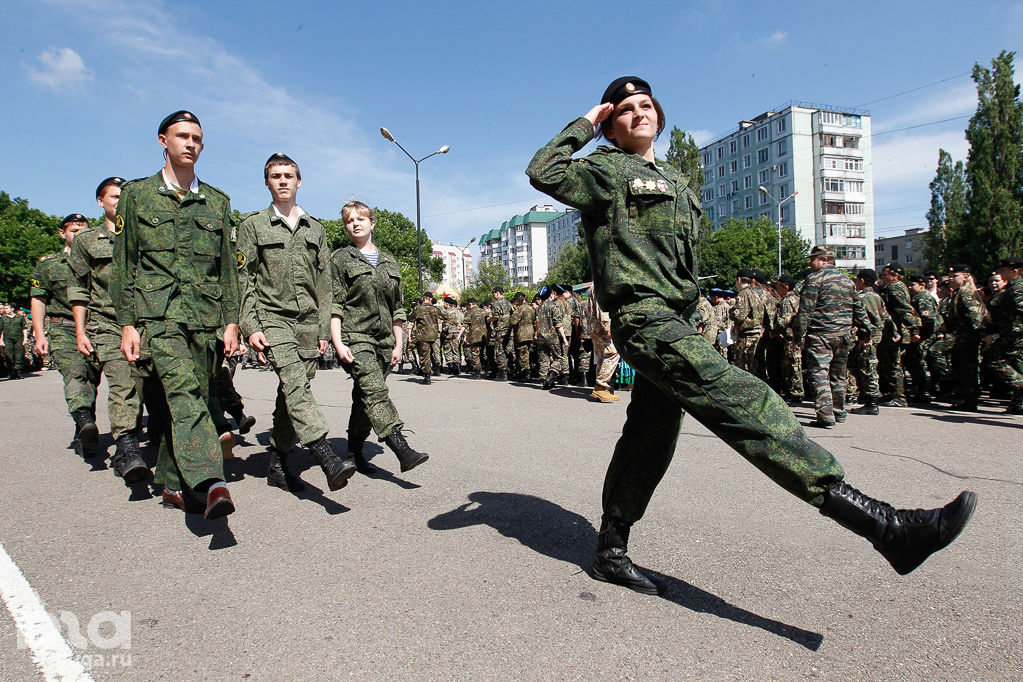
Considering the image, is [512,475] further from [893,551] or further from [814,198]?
[814,198]

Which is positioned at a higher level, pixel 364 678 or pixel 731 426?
pixel 731 426

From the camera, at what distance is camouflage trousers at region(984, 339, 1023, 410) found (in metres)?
7.98

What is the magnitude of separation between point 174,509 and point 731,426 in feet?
11.8

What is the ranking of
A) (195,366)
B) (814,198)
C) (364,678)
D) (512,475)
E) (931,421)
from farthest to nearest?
1. (814,198)
2. (931,421)
3. (512,475)
4. (195,366)
5. (364,678)

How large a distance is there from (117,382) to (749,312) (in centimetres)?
914

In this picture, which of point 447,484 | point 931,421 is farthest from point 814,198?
point 447,484

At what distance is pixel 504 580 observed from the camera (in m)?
3.01

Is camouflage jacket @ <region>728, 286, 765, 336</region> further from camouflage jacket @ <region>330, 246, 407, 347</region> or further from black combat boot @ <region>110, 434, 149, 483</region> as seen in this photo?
black combat boot @ <region>110, 434, 149, 483</region>

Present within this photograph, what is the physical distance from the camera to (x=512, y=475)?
5.08 metres

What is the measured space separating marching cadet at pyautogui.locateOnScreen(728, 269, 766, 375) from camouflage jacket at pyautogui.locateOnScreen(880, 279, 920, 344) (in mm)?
1930

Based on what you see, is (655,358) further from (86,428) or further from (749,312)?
(749,312)

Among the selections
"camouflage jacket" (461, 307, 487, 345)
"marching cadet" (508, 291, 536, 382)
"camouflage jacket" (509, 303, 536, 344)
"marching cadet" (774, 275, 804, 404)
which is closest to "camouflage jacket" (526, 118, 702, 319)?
"marching cadet" (774, 275, 804, 404)

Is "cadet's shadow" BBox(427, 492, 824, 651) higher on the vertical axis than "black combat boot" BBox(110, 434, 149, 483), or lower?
lower

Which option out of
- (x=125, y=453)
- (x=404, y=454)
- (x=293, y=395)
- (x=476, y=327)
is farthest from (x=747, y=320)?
(x=125, y=453)
